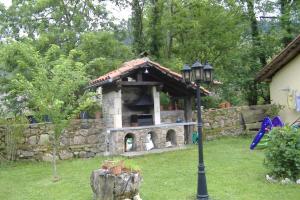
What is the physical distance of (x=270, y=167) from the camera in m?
8.67

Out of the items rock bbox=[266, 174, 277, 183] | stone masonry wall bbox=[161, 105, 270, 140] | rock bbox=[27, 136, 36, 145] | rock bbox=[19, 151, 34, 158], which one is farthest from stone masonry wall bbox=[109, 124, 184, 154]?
rock bbox=[266, 174, 277, 183]

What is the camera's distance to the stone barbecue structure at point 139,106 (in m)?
13.2

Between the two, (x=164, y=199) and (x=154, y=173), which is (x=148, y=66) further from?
(x=164, y=199)

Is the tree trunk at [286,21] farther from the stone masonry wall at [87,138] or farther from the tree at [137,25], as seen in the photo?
the stone masonry wall at [87,138]

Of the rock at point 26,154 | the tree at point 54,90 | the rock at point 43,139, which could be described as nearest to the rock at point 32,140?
the rock at point 43,139

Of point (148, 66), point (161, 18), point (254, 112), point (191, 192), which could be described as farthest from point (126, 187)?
point (161, 18)

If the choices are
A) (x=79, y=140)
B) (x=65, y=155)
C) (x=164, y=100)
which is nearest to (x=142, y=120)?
(x=79, y=140)

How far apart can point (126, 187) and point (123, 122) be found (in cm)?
740

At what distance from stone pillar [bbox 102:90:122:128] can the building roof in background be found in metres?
7.39

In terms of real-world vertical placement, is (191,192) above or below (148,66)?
below

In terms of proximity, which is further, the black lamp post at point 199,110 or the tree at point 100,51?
the tree at point 100,51

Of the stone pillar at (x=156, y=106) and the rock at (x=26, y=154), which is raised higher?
the stone pillar at (x=156, y=106)

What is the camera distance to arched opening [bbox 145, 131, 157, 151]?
13841 mm

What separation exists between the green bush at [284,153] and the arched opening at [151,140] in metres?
5.90
